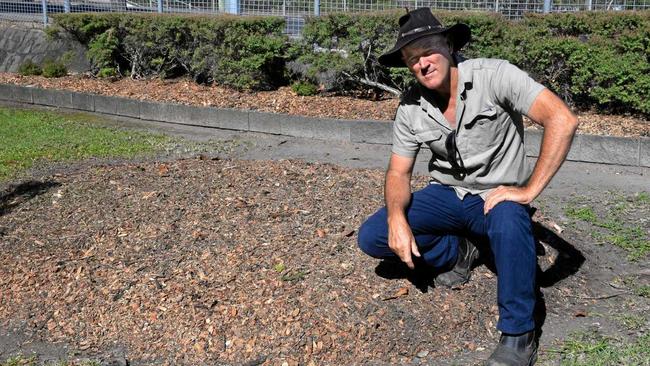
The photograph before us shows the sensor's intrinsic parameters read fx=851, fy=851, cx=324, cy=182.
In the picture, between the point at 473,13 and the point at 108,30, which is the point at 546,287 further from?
the point at 108,30

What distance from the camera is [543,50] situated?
9656 millimetres

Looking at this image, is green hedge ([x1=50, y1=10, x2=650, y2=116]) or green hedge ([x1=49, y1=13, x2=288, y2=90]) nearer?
green hedge ([x1=50, y1=10, x2=650, y2=116])

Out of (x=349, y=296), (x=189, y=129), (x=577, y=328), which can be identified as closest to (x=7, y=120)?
(x=189, y=129)

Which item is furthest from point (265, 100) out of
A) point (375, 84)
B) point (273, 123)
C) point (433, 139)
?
point (433, 139)

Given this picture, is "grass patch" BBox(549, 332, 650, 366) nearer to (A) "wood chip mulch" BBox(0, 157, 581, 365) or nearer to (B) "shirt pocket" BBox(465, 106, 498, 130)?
(A) "wood chip mulch" BBox(0, 157, 581, 365)

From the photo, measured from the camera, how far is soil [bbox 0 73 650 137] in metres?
9.15

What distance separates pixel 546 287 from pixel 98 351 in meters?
2.45

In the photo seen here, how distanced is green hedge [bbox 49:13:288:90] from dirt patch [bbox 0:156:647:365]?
561 cm

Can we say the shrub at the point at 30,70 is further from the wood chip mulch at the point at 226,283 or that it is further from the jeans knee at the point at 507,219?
the jeans knee at the point at 507,219

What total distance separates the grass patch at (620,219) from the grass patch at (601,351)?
121 centimetres

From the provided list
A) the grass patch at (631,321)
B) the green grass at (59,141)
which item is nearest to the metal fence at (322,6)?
the green grass at (59,141)

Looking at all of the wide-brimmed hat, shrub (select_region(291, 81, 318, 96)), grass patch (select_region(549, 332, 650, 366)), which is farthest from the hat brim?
shrub (select_region(291, 81, 318, 96))

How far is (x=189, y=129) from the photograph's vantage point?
10438 mm

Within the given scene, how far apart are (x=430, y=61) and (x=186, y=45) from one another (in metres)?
8.98
